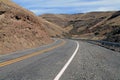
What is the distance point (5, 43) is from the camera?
125ft

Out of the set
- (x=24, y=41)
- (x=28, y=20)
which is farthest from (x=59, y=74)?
(x=28, y=20)

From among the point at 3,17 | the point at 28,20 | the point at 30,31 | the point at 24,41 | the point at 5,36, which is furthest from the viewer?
the point at 28,20

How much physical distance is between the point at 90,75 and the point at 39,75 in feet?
6.56

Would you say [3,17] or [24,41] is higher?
[3,17]

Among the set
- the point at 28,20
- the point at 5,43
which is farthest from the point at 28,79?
the point at 28,20

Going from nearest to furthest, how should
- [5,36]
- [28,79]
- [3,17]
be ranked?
[28,79] → [5,36] → [3,17]

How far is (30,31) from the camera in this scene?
5353 centimetres

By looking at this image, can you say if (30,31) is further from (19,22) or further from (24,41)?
(24,41)

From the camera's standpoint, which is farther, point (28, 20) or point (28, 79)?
point (28, 20)

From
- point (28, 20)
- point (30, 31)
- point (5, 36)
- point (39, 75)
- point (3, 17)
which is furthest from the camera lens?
point (28, 20)

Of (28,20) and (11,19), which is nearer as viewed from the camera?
(11,19)

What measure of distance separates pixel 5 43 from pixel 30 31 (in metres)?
15.5

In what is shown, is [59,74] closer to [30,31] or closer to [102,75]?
[102,75]

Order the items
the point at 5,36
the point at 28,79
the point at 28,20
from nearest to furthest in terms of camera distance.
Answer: the point at 28,79, the point at 5,36, the point at 28,20
